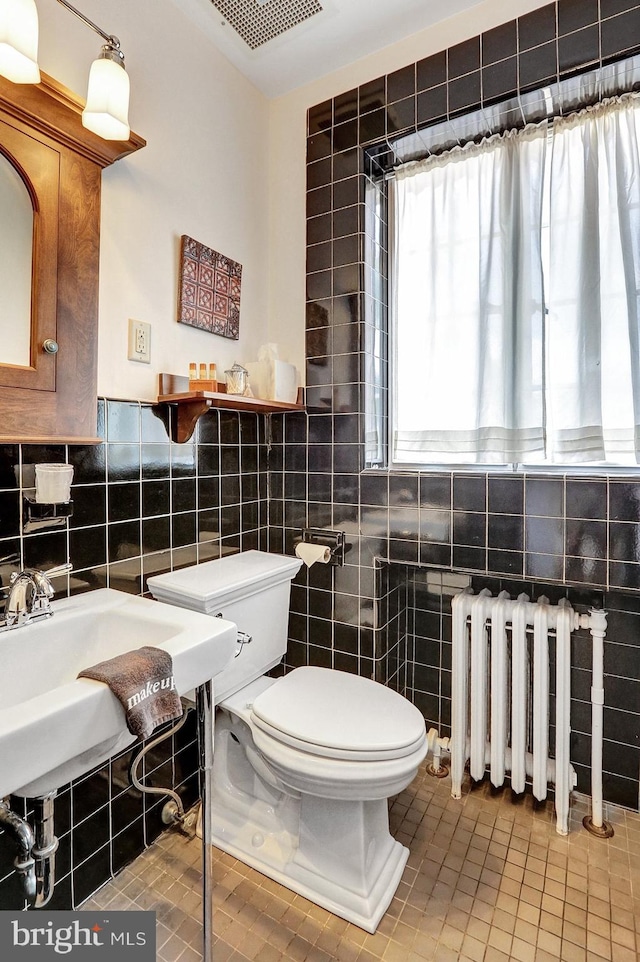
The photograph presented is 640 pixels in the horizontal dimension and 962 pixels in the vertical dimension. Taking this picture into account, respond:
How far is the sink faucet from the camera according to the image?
1022 mm

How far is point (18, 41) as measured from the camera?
0.92 metres

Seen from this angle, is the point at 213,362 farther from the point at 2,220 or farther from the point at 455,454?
the point at 455,454

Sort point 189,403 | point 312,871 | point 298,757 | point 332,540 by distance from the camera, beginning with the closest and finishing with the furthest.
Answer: point 298,757 < point 312,871 < point 189,403 < point 332,540

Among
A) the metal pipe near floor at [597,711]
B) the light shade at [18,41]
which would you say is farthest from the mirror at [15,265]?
the metal pipe near floor at [597,711]

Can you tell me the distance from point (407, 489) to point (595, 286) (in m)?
0.85

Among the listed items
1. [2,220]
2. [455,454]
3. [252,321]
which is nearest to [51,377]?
[2,220]

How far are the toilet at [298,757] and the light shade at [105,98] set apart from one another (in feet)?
3.75

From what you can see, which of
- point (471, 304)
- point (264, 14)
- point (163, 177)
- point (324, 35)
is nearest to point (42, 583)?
point (163, 177)

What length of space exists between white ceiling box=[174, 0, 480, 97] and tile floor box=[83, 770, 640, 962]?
8.50 ft

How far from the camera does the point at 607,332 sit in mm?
1453

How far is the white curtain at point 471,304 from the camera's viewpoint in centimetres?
157

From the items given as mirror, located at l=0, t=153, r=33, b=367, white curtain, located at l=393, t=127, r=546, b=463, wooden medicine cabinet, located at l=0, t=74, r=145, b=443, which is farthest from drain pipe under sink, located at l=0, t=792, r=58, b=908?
white curtain, located at l=393, t=127, r=546, b=463

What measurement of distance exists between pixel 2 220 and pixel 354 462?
1.19 metres

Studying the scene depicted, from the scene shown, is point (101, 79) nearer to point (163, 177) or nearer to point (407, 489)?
point (163, 177)
